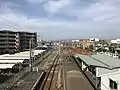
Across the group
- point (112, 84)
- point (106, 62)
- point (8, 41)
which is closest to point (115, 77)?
point (112, 84)

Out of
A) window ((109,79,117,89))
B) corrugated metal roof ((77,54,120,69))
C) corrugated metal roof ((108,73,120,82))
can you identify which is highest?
corrugated metal roof ((77,54,120,69))

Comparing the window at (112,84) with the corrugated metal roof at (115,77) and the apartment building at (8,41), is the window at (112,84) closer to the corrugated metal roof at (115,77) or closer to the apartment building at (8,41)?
the corrugated metal roof at (115,77)

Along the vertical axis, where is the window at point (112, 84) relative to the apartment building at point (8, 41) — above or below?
below

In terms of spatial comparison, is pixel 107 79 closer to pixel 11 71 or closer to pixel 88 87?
pixel 88 87

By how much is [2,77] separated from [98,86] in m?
12.9

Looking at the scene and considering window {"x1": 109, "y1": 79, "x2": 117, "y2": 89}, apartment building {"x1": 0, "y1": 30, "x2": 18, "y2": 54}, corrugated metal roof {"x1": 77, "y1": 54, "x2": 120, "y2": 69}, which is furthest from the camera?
apartment building {"x1": 0, "y1": 30, "x2": 18, "y2": 54}

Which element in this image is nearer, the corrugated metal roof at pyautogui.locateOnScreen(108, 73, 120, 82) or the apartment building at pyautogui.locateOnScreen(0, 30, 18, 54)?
the corrugated metal roof at pyautogui.locateOnScreen(108, 73, 120, 82)

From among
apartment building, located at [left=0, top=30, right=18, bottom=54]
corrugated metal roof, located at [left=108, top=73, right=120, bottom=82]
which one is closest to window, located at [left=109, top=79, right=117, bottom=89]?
corrugated metal roof, located at [left=108, top=73, right=120, bottom=82]

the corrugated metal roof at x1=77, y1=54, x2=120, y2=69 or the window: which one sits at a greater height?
the corrugated metal roof at x1=77, y1=54, x2=120, y2=69

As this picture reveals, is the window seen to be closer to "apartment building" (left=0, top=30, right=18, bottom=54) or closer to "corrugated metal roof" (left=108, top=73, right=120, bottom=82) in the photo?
"corrugated metal roof" (left=108, top=73, right=120, bottom=82)

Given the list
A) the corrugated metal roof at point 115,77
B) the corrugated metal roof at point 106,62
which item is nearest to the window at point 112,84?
the corrugated metal roof at point 115,77

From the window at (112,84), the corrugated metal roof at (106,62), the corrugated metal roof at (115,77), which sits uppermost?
→ the corrugated metal roof at (106,62)

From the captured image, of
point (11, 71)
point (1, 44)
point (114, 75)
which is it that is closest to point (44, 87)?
point (11, 71)

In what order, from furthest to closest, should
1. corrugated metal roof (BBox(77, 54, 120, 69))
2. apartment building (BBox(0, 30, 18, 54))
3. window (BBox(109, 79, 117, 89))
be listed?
apartment building (BBox(0, 30, 18, 54)) < corrugated metal roof (BBox(77, 54, 120, 69)) < window (BBox(109, 79, 117, 89))
